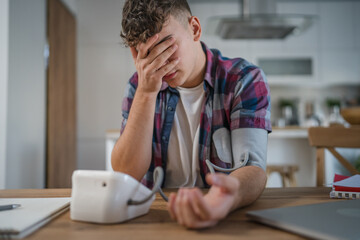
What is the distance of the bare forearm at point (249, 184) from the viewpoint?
0.59 m

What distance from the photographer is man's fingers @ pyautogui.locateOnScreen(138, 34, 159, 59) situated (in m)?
0.84

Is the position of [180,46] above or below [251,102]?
above

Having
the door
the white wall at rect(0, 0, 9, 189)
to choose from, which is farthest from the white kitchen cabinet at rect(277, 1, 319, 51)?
the white wall at rect(0, 0, 9, 189)

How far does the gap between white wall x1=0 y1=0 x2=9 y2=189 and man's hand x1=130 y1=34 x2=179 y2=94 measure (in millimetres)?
1447

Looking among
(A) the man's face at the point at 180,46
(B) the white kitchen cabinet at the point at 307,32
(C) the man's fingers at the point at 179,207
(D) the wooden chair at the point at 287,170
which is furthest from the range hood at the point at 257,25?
(C) the man's fingers at the point at 179,207

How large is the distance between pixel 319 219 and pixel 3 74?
2.07 meters

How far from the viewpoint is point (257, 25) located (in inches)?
108

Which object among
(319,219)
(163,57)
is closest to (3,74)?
(163,57)

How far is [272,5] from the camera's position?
3104mm

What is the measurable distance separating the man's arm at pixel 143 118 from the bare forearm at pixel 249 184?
0.31m

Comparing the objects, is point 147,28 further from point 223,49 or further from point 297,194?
point 223,49

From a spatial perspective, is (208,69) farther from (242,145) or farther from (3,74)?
(3,74)

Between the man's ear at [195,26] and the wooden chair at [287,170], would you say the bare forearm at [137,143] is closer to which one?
the man's ear at [195,26]

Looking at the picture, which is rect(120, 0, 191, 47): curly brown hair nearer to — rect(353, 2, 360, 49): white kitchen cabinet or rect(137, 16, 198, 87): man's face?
rect(137, 16, 198, 87): man's face
